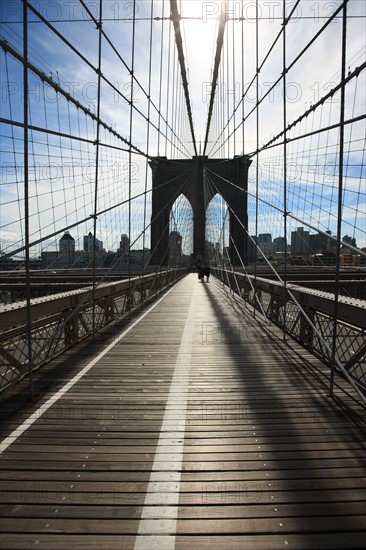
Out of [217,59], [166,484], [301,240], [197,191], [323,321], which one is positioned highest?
[217,59]

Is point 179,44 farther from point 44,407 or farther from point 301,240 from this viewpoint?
point 44,407

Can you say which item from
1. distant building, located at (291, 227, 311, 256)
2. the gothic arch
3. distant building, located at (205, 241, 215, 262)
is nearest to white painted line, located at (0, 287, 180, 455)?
distant building, located at (291, 227, 311, 256)

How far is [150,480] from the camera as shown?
1.93 m

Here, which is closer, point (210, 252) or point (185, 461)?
point (185, 461)

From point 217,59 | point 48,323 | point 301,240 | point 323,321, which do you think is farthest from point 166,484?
point 217,59

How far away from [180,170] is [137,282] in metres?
30.2

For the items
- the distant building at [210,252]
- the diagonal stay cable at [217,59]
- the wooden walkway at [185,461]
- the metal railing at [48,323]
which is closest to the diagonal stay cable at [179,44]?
the diagonal stay cable at [217,59]

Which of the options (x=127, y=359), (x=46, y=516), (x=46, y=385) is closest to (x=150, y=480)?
(x=46, y=516)

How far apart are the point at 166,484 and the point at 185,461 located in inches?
9.0

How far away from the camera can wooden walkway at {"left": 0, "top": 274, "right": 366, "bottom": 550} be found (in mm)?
1583

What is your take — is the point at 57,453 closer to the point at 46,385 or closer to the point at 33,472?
the point at 33,472

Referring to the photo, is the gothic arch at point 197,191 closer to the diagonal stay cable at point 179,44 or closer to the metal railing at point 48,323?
the diagonal stay cable at point 179,44

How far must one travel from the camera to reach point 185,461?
2.11 m

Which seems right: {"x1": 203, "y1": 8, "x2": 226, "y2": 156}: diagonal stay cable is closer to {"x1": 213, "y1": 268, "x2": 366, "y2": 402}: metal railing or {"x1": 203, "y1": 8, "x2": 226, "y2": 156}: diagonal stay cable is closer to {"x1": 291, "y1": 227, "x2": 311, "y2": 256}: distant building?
{"x1": 291, "y1": 227, "x2": 311, "y2": 256}: distant building
